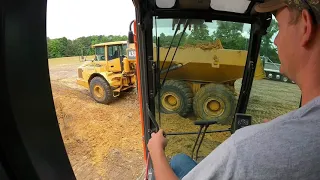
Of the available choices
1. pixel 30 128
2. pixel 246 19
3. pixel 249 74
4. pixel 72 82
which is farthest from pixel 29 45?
pixel 72 82

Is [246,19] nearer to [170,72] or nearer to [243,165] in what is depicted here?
[170,72]

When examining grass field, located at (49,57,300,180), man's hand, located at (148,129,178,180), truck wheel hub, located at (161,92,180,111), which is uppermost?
man's hand, located at (148,129,178,180)

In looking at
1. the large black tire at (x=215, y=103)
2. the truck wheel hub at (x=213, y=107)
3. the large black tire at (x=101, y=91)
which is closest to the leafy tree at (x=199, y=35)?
the large black tire at (x=215, y=103)

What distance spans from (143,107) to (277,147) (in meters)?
1.64

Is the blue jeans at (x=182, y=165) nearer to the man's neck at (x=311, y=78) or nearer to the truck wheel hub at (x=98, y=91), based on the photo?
the man's neck at (x=311, y=78)

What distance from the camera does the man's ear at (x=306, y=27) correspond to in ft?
1.38

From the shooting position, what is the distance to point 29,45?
0.30m

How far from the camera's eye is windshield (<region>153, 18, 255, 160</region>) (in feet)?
6.13

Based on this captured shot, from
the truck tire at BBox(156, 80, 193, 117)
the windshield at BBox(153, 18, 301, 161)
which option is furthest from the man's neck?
the truck tire at BBox(156, 80, 193, 117)

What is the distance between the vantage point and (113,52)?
6398mm

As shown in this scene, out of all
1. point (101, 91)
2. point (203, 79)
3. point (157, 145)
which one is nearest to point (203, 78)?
point (203, 79)

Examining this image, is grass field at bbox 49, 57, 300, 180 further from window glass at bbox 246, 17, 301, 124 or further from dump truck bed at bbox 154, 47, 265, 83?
dump truck bed at bbox 154, 47, 265, 83

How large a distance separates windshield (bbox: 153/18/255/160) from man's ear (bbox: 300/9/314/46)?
4.53ft

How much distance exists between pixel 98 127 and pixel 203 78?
6.20 m
